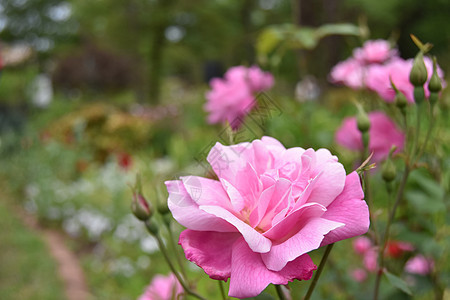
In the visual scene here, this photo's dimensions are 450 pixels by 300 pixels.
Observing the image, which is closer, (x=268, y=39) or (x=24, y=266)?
(x=268, y=39)

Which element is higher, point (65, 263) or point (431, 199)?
point (431, 199)

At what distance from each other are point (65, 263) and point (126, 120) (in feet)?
8.05

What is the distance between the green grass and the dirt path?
0.14 feet

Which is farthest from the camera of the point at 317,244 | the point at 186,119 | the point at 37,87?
the point at 37,87

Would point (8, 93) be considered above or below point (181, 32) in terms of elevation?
below

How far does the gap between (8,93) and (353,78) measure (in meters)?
9.61

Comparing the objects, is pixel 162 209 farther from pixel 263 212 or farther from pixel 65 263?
pixel 65 263

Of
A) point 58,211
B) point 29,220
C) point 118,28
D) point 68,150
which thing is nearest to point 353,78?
point 58,211

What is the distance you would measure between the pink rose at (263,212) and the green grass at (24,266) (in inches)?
73.3

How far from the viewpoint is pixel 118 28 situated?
9.19 m

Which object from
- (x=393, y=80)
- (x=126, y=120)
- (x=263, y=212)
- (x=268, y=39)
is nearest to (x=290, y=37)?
(x=268, y=39)

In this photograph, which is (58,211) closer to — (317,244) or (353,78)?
(353,78)

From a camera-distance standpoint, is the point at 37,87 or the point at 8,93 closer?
the point at 37,87

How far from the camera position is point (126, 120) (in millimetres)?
4727
